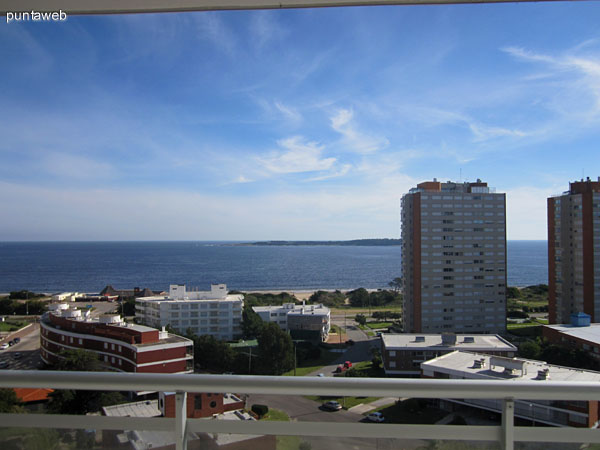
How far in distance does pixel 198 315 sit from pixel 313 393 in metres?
11.3

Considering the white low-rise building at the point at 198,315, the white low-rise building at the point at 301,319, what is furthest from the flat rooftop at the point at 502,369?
the white low-rise building at the point at 198,315

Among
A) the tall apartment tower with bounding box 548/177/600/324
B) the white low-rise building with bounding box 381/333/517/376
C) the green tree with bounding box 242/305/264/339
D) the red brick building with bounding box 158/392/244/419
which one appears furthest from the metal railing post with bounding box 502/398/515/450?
the tall apartment tower with bounding box 548/177/600/324

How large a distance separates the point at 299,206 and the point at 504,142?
16485 millimetres

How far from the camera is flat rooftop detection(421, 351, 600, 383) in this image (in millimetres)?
4219

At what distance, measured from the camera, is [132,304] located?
13930 mm

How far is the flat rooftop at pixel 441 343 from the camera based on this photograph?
26.1ft

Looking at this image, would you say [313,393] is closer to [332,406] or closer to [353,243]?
[332,406]

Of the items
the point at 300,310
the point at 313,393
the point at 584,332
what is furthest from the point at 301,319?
the point at 313,393

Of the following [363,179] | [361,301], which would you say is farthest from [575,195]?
[361,301]

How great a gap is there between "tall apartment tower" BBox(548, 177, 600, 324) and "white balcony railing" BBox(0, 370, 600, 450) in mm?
14341

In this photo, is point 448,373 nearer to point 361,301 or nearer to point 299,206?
point 361,301

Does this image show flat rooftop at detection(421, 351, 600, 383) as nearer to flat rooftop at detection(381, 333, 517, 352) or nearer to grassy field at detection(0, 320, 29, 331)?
flat rooftop at detection(381, 333, 517, 352)

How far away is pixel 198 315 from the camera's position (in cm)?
1112

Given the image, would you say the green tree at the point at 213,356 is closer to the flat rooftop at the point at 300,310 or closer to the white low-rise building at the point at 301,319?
the white low-rise building at the point at 301,319
